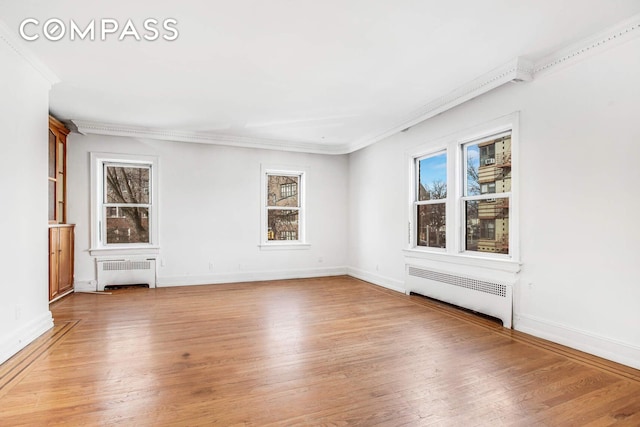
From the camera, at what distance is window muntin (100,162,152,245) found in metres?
5.84

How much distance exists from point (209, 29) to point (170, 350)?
8.98ft

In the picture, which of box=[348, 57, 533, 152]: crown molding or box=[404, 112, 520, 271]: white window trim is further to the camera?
box=[404, 112, 520, 271]: white window trim

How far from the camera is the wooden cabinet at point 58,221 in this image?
188 inches

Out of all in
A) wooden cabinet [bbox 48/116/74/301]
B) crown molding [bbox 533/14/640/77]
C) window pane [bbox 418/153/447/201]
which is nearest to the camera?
crown molding [bbox 533/14/640/77]

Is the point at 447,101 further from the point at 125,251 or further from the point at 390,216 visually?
the point at 125,251

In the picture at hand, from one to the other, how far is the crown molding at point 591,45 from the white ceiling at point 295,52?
0.07 metres

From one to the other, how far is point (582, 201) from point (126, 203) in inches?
250

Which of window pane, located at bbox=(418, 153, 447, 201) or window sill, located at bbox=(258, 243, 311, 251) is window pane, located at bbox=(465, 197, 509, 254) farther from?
window sill, located at bbox=(258, 243, 311, 251)

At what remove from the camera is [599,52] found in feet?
9.54

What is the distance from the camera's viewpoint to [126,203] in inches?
233

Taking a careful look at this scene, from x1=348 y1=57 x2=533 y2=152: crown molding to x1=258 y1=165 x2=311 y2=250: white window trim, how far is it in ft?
7.34

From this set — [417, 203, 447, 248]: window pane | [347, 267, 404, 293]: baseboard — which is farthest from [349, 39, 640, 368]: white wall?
[347, 267, 404, 293]: baseboard

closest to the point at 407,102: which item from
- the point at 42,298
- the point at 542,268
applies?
the point at 542,268

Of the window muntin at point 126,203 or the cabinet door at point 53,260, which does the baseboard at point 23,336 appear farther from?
the window muntin at point 126,203
